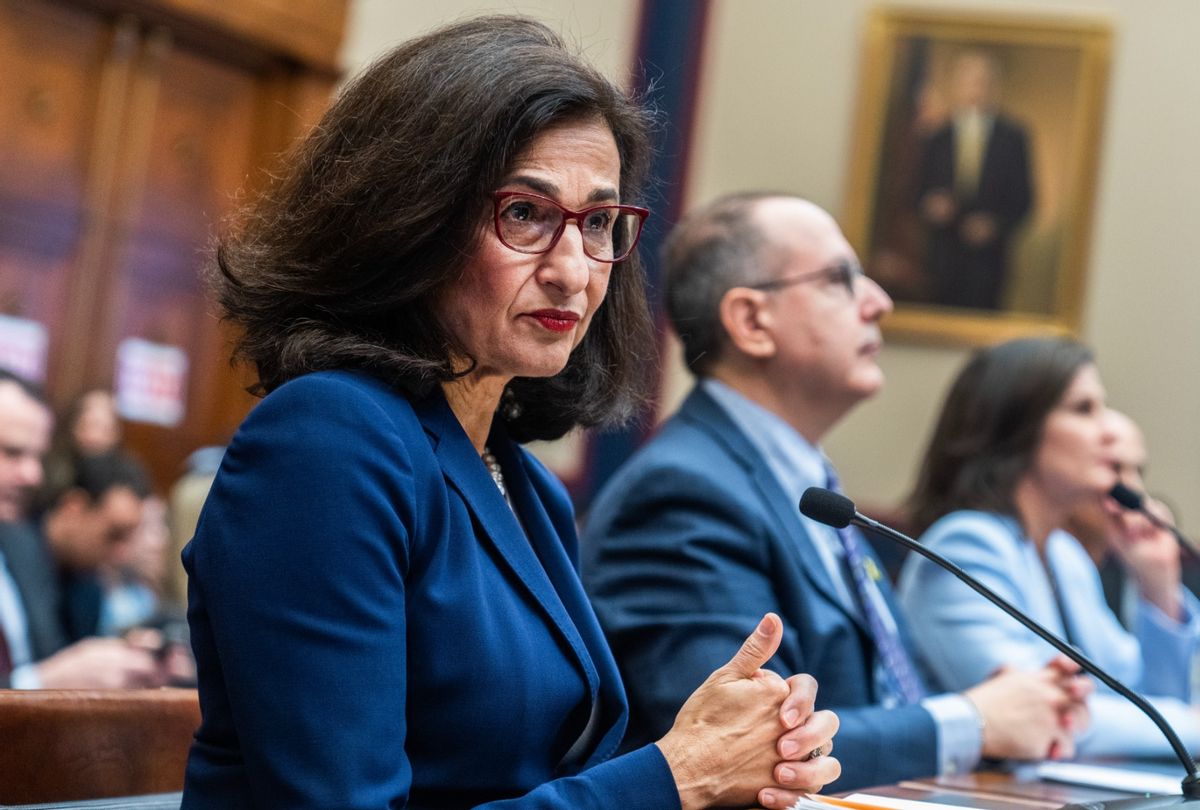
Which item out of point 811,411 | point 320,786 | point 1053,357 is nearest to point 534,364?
point 320,786

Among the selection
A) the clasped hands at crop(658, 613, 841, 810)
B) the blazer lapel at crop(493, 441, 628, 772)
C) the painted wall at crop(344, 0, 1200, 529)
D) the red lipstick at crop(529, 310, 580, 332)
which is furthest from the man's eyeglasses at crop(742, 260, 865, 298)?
the painted wall at crop(344, 0, 1200, 529)

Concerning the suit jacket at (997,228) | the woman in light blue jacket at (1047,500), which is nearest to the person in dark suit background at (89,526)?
the woman in light blue jacket at (1047,500)

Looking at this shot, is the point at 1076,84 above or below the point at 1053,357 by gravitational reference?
above

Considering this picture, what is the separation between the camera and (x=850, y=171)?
315 inches

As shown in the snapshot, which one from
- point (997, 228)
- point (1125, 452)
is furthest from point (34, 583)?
point (997, 228)

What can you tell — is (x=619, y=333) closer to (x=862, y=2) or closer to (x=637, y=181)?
(x=637, y=181)

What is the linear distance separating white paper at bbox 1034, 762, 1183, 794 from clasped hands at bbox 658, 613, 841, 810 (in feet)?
2.63

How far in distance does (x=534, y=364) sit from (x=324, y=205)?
30 cm

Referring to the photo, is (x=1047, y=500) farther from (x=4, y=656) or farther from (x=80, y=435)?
(x=80, y=435)

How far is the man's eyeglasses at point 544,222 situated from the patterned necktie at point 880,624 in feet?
3.09

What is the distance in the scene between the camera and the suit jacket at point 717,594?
2.32 m

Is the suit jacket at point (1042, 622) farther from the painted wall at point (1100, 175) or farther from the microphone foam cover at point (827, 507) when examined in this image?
the painted wall at point (1100, 175)

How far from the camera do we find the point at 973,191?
7.88m

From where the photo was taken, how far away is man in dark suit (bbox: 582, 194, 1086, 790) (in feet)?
7.75
